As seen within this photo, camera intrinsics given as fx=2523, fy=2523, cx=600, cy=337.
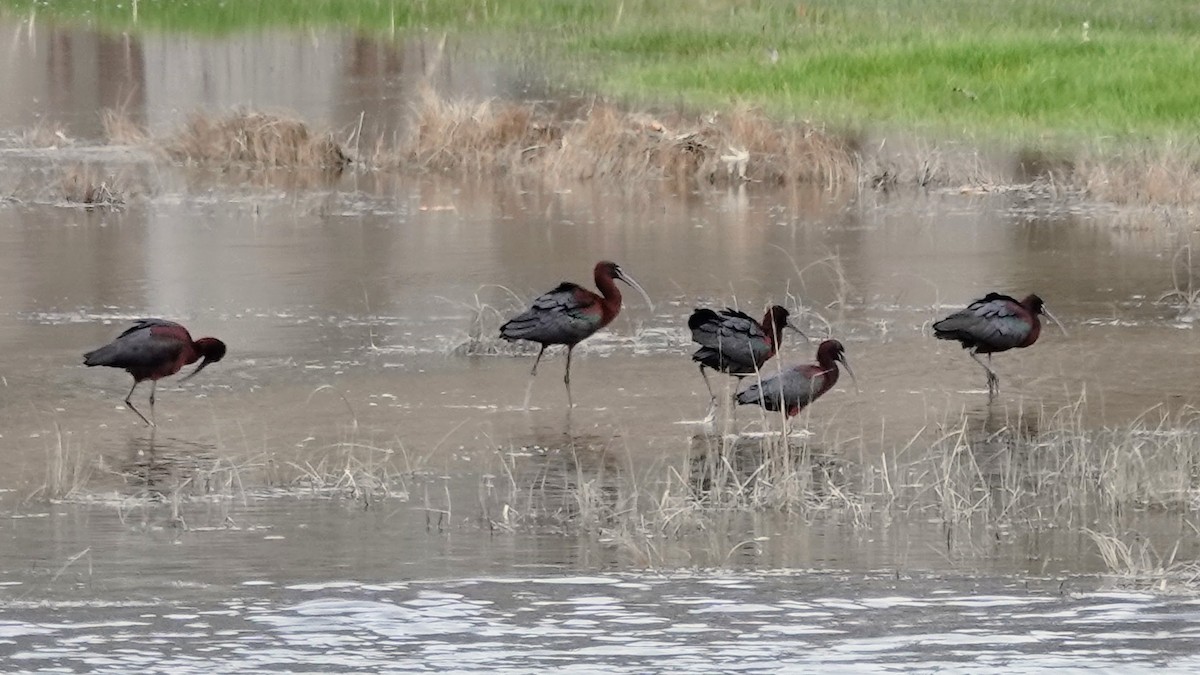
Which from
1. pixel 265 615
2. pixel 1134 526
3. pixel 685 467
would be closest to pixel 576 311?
pixel 685 467

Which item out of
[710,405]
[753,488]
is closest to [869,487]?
[753,488]

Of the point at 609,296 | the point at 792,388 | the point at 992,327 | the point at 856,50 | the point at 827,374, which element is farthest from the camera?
the point at 856,50

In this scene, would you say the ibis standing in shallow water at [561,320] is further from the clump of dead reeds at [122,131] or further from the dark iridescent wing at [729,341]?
the clump of dead reeds at [122,131]

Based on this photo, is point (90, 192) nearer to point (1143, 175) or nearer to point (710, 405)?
point (1143, 175)

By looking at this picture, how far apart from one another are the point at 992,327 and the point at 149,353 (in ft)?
13.0

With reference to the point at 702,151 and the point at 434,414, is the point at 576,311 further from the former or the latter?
the point at 702,151

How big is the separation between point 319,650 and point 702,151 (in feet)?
51.0

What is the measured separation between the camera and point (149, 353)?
11.5 meters

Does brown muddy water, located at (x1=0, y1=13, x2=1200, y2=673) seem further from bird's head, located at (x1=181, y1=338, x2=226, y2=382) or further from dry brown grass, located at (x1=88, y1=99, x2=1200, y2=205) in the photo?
dry brown grass, located at (x1=88, y1=99, x2=1200, y2=205)

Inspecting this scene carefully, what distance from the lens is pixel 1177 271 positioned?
16.4 metres

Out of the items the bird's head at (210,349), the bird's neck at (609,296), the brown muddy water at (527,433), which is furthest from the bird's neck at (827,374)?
the bird's head at (210,349)

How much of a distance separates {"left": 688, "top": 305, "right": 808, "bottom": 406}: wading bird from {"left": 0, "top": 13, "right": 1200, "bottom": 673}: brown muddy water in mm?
304

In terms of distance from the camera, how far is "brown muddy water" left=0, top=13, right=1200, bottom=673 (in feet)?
25.6

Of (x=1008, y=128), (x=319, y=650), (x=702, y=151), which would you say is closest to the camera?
(x=319, y=650)
